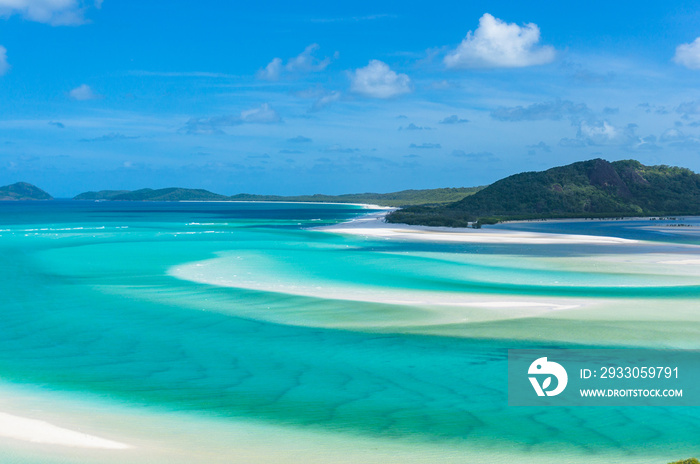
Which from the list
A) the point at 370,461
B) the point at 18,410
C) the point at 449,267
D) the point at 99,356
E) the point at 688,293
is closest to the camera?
the point at 370,461

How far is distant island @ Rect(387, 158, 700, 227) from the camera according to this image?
7944cm

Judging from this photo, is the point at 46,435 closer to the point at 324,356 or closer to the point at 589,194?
the point at 324,356

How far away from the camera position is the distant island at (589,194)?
79438 mm

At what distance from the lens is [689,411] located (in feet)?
28.2

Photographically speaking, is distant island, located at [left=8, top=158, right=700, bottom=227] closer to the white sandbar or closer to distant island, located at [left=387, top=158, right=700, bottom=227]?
distant island, located at [left=387, top=158, right=700, bottom=227]

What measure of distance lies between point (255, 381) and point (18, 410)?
345 cm

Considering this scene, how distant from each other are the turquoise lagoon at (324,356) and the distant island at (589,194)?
173ft

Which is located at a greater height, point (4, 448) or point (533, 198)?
point (533, 198)

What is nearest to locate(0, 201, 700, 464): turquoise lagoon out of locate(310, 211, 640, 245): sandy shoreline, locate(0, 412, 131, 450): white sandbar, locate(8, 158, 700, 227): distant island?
locate(0, 412, 131, 450): white sandbar

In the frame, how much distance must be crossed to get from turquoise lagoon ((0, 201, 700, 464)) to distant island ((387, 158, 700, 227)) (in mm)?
52638

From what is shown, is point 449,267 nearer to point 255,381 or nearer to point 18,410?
point 255,381

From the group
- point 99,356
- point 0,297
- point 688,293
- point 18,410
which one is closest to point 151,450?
point 18,410

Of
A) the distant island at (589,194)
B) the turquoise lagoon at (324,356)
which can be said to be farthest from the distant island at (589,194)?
the turquoise lagoon at (324,356)

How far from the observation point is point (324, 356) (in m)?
11.4
